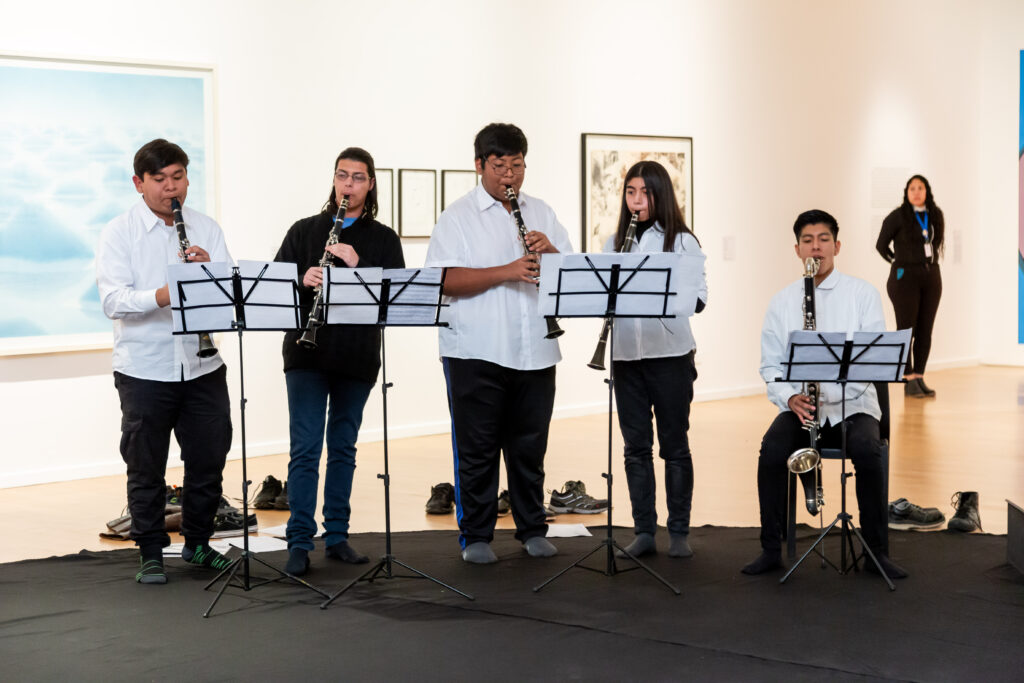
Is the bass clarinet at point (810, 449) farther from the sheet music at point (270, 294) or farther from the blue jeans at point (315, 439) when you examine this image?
the sheet music at point (270, 294)

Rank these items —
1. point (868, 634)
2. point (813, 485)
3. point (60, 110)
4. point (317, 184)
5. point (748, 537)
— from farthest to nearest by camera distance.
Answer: point (317, 184)
point (60, 110)
point (748, 537)
point (813, 485)
point (868, 634)

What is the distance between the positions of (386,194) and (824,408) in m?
3.89

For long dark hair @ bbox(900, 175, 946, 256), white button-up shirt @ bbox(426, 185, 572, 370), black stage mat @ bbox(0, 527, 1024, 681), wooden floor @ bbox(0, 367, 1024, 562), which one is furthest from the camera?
long dark hair @ bbox(900, 175, 946, 256)

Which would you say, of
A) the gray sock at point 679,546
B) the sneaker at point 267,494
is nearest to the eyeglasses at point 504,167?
the gray sock at point 679,546

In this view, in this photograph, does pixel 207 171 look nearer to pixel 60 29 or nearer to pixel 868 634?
pixel 60 29

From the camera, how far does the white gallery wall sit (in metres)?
6.64

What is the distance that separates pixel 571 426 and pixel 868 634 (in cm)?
480

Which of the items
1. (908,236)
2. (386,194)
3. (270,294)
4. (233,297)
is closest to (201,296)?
(233,297)

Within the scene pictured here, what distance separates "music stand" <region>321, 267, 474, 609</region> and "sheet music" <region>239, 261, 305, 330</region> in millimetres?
110

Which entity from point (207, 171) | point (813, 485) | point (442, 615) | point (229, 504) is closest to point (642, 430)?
point (813, 485)

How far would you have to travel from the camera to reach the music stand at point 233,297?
3818 mm

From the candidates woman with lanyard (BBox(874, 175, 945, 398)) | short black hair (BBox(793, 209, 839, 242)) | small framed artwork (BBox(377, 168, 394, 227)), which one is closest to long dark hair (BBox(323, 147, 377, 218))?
short black hair (BBox(793, 209, 839, 242))

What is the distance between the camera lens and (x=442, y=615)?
3.79 meters

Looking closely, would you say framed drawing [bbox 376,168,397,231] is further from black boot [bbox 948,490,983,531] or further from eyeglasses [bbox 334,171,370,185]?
black boot [bbox 948,490,983,531]
